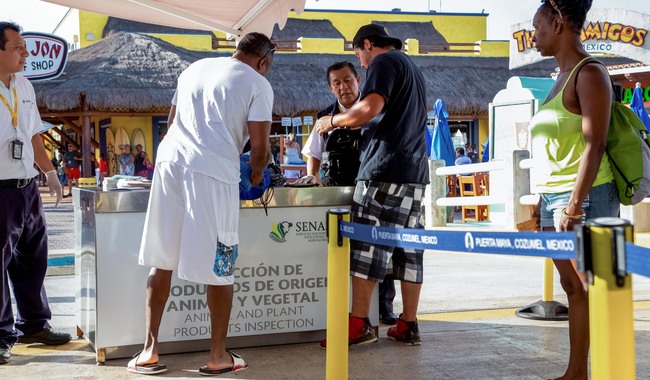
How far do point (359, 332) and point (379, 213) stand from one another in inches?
28.5

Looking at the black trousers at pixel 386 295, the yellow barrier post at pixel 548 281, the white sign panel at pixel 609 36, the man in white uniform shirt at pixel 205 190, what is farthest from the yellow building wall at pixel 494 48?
the man in white uniform shirt at pixel 205 190

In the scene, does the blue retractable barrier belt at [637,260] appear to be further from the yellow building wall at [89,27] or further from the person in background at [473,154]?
the yellow building wall at [89,27]

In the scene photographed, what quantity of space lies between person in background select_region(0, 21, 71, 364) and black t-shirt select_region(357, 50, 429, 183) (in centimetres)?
201

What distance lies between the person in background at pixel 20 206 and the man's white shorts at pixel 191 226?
106 cm

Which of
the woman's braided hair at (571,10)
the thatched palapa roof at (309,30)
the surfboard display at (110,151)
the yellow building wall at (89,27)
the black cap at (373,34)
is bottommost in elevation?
the woman's braided hair at (571,10)

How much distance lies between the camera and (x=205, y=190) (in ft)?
13.7

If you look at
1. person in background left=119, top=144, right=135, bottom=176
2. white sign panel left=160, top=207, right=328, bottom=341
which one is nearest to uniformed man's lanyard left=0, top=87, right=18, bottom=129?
white sign panel left=160, top=207, right=328, bottom=341

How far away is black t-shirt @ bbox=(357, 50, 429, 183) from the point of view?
4762 millimetres

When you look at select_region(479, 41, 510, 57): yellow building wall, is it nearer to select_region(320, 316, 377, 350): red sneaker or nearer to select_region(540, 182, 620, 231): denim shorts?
select_region(320, 316, 377, 350): red sneaker

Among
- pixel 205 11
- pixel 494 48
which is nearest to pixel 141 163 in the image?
pixel 494 48

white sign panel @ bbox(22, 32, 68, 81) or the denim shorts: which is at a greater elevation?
white sign panel @ bbox(22, 32, 68, 81)

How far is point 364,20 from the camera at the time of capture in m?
38.2

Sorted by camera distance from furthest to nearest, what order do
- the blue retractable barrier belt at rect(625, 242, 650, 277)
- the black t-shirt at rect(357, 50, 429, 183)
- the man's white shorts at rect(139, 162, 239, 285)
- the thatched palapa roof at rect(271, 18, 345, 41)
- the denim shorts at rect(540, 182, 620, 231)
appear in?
the thatched palapa roof at rect(271, 18, 345, 41) → the black t-shirt at rect(357, 50, 429, 183) → the man's white shorts at rect(139, 162, 239, 285) → the denim shorts at rect(540, 182, 620, 231) → the blue retractable barrier belt at rect(625, 242, 650, 277)

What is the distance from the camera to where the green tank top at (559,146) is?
367cm
